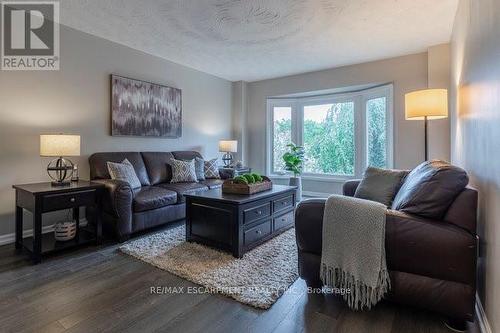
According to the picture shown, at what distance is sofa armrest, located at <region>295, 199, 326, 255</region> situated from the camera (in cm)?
181

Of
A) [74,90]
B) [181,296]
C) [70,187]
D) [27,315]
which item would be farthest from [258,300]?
[74,90]

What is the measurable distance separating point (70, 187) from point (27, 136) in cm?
94

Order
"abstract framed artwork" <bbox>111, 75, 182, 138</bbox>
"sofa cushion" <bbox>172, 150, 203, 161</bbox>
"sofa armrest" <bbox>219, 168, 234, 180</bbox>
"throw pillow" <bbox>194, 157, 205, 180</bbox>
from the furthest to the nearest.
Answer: "sofa armrest" <bbox>219, 168, 234, 180</bbox> < "sofa cushion" <bbox>172, 150, 203, 161</bbox> < "throw pillow" <bbox>194, 157, 205, 180</bbox> < "abstract framed artwork" <bbox>111, 75, 182, 138</bbox>

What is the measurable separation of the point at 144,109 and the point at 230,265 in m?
2.84

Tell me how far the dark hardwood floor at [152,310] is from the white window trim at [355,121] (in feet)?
10.7

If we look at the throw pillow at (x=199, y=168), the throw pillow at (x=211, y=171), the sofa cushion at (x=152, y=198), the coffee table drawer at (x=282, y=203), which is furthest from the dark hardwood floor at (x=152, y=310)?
the throw pillow at (x=211, y=171)

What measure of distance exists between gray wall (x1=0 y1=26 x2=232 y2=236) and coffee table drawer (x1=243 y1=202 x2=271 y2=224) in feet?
7.49

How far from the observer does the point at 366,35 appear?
3465 mm

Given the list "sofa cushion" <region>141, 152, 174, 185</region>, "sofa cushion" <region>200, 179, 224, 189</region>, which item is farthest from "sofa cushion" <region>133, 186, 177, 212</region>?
"sofa cushion" <region>200, 179, 224, 189</region>

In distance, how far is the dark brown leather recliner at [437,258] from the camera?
4.83ft

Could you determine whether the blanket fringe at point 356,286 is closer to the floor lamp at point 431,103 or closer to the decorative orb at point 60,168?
the floor lamp at point 431,103

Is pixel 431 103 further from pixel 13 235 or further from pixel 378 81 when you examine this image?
pixel 13 235

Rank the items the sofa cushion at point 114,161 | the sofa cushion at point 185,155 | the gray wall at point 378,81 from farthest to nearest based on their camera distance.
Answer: the sofa cushion at point 185,155
the gray wall at point 378,81
the sofa cushion at point 114,161

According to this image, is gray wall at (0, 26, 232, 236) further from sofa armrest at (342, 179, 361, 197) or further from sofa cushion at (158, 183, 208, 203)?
sofa armrest at (342, 179, 361, 197)
